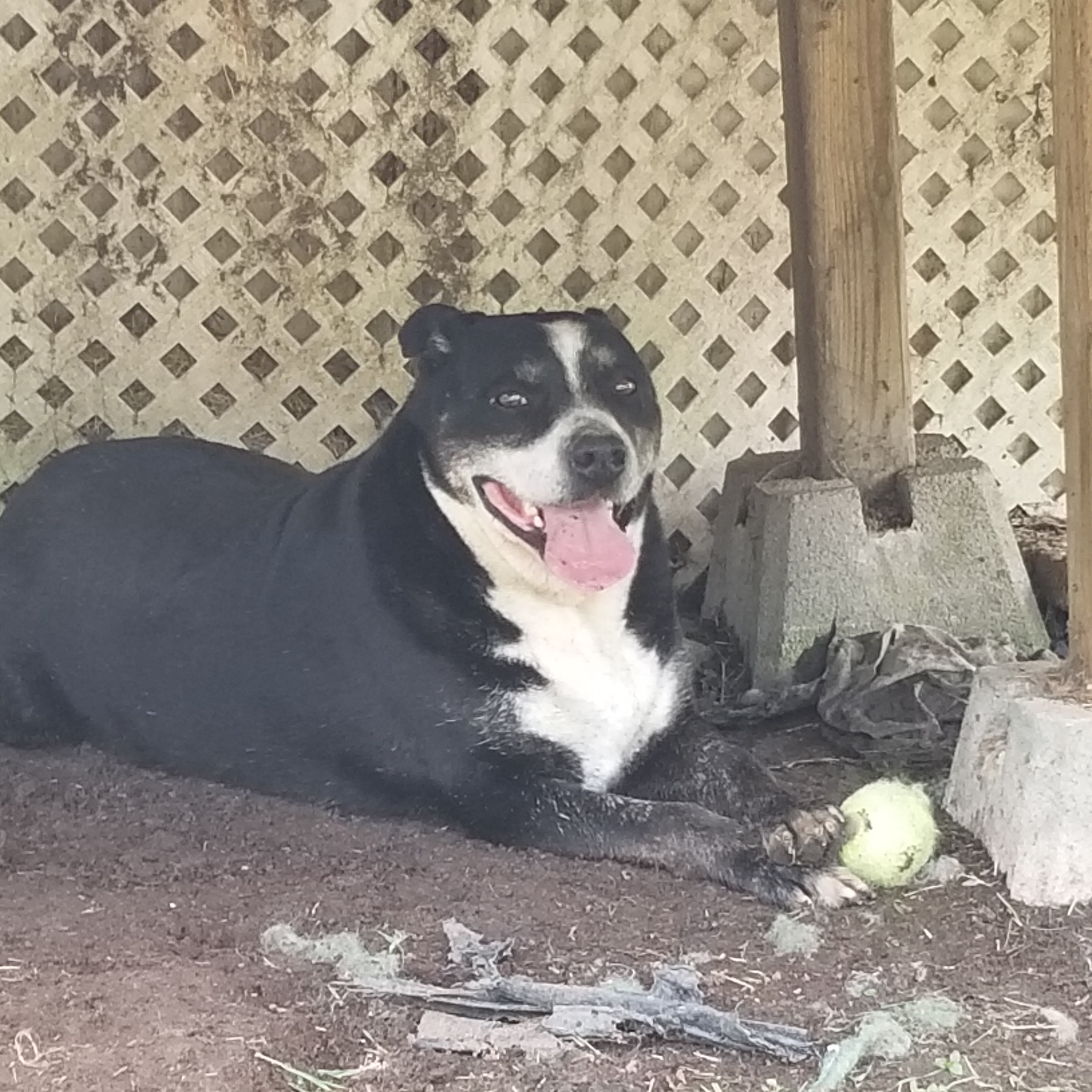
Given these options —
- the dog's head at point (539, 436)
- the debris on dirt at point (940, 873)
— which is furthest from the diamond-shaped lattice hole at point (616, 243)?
the debris on dirt at point (940, 873)

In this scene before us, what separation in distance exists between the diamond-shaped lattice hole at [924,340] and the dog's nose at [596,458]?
212cm

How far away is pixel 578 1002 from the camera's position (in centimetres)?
202

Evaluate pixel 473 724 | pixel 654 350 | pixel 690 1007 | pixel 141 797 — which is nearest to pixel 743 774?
pixel 473 724

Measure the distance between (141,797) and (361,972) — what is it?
3.13ft

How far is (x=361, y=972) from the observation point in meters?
2.14

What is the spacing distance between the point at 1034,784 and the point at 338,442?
2.40 metres

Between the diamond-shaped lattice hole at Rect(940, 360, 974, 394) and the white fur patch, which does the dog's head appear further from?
the diamond-shaped lattice hole at Rect(940, 360, 974, 394)

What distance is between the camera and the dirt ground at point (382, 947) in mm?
1867

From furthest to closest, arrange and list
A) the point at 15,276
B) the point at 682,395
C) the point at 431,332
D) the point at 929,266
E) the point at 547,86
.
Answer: the point at 929,266 < the point at 682,395 < the point at 547,86 < the point at 15,276 < the point at 431,332

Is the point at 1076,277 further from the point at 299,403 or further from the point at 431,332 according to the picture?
the point at 299,403

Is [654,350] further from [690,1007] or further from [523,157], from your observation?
[690,1007]

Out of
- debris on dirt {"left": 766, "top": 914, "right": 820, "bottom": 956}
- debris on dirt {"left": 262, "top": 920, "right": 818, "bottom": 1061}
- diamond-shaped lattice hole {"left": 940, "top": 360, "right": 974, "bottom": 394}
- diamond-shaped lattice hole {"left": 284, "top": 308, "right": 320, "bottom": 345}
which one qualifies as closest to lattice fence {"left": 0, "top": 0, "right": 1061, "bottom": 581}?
diamond-shaped lattice hole {"left": 284, "top": 308, "right": 320, "bottom": 345}

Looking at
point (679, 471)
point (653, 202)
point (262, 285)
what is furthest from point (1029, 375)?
point (262, 285)

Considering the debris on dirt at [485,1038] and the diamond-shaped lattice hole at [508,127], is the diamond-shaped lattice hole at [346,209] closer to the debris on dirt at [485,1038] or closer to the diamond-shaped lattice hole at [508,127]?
the diamond-shaped lattice hole at [508,127]
